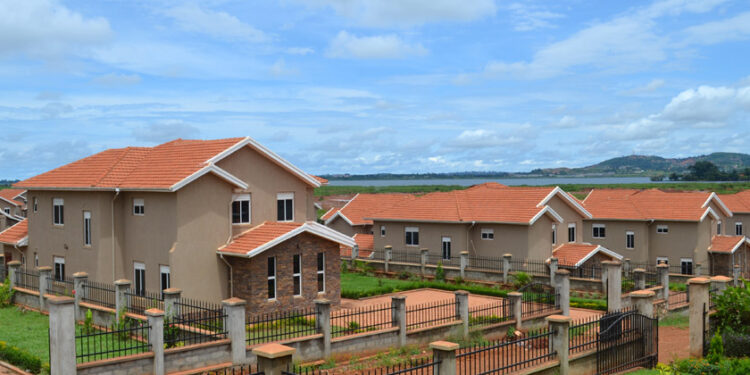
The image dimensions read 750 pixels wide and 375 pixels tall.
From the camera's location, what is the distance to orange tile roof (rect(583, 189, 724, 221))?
1697 inches

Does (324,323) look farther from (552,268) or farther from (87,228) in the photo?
(552,268)

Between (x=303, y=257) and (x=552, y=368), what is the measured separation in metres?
11.2

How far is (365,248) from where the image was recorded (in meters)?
44.5

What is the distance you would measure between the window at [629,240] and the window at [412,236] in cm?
1545

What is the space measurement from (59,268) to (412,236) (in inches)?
812

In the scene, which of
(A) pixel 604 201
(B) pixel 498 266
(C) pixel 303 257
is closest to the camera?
(C) pixel 303 257

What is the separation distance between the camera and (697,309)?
62.9 ft

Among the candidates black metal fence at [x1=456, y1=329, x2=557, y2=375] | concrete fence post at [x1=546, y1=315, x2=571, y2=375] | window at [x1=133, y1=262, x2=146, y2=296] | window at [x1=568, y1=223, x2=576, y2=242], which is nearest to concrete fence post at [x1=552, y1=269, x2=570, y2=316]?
black metal fence at [x1=456, y1=329, x2=557, y2=375]

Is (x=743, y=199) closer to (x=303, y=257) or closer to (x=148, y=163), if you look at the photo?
(x=303, y=257)

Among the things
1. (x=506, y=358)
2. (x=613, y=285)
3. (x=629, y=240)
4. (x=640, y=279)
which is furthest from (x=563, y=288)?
(x=629, y=240)

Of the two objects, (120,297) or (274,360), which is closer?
(274,360)

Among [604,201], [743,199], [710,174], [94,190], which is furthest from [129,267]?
[710,174]

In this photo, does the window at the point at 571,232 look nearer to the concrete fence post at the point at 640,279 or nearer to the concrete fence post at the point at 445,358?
the concrete fence post at the point at 640,279

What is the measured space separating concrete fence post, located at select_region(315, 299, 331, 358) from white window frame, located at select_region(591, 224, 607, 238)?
3238 centimetres
